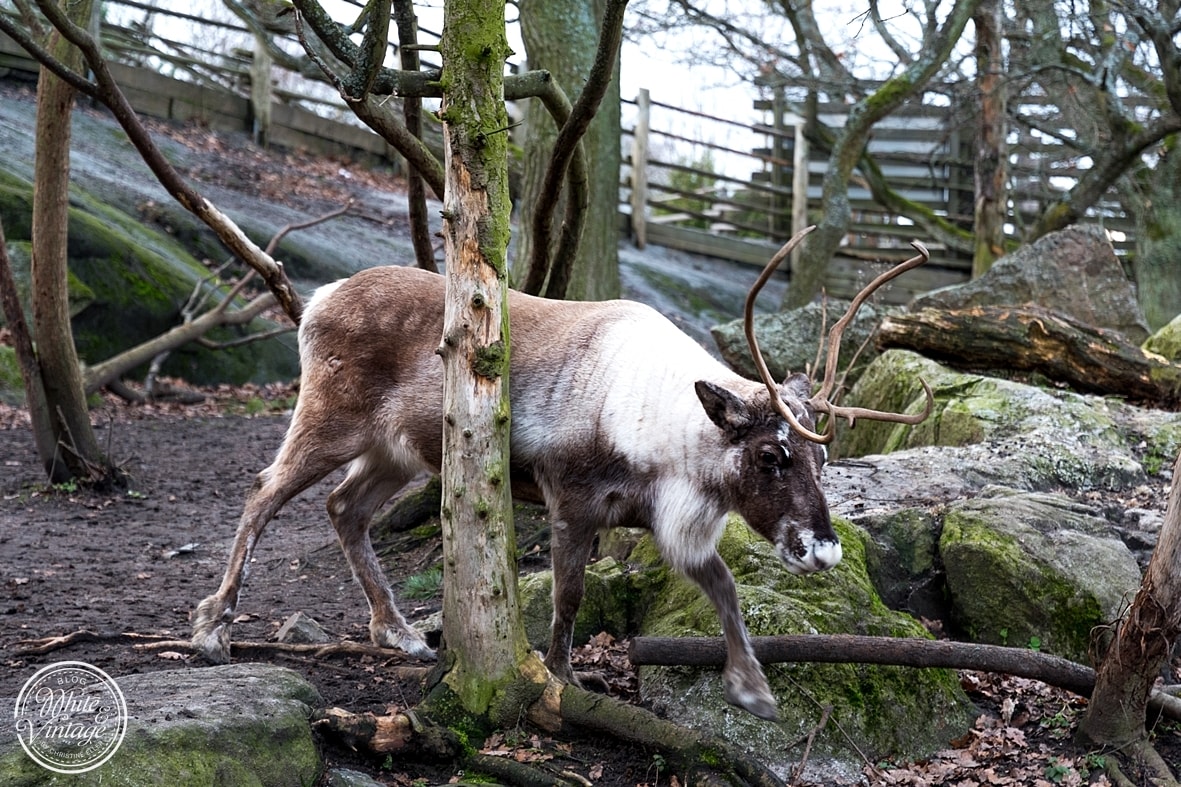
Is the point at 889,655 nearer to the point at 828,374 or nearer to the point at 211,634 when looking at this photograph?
the point at 828,374

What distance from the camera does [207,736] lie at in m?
3.41

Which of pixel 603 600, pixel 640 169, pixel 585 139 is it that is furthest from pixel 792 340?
pixel 640 169

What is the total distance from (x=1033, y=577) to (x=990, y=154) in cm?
999

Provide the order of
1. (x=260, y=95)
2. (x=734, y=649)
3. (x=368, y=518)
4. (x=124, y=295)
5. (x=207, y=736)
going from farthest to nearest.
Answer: (x=260, y=95) → (x=124, y=295) → (x=368, y=518) → (x=734, y=649) → (x=207, y=736)

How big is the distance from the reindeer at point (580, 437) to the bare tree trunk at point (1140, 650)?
1.02 meters

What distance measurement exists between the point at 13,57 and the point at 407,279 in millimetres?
13396

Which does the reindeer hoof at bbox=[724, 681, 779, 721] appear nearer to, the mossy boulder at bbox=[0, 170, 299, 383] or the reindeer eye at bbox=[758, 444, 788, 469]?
the reindeer eye at bbox=[758, 444, 788, 469]

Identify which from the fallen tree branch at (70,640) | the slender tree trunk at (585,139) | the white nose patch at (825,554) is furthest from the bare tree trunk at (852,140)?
the fallen tree branch at (70,640)

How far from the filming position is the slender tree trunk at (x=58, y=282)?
7164 mm

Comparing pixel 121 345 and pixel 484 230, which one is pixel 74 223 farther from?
pixel 484 230

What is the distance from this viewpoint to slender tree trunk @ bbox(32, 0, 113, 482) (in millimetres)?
7164

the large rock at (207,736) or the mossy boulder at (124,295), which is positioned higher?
the mossy boulder at (124,295)

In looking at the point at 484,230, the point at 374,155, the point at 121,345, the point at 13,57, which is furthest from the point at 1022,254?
the point at 13,57

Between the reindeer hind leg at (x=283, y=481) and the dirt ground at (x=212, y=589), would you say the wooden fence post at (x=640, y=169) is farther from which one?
the reindeer hind leg at (x=283, y=481)
